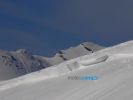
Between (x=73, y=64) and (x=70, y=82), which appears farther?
(x=73, y=64)

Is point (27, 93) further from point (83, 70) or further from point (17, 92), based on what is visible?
point (83, 70)

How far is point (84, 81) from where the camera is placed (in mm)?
11992

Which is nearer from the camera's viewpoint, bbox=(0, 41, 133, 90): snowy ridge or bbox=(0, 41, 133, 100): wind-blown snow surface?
bbox=(0, 41, 133, 100): wind-blown snow surface

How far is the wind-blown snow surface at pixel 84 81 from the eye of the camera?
1074cm

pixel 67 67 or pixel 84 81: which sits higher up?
pixel 67 67

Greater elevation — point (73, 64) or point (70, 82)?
point (73, 64)

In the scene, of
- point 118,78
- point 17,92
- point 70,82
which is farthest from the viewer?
point 17,92

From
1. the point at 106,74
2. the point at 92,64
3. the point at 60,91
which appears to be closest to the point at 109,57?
the point at 92,64

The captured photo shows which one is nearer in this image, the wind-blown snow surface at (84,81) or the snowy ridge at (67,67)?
the wind-blown snow surface at (84,81)

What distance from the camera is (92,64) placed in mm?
13398

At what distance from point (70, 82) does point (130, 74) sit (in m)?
1.67

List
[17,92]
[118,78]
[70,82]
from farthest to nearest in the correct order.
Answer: [17,92], [70,82], [118,78]

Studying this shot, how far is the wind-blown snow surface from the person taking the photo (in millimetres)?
10742

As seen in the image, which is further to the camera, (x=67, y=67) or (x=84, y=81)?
(x=67, y=67)
